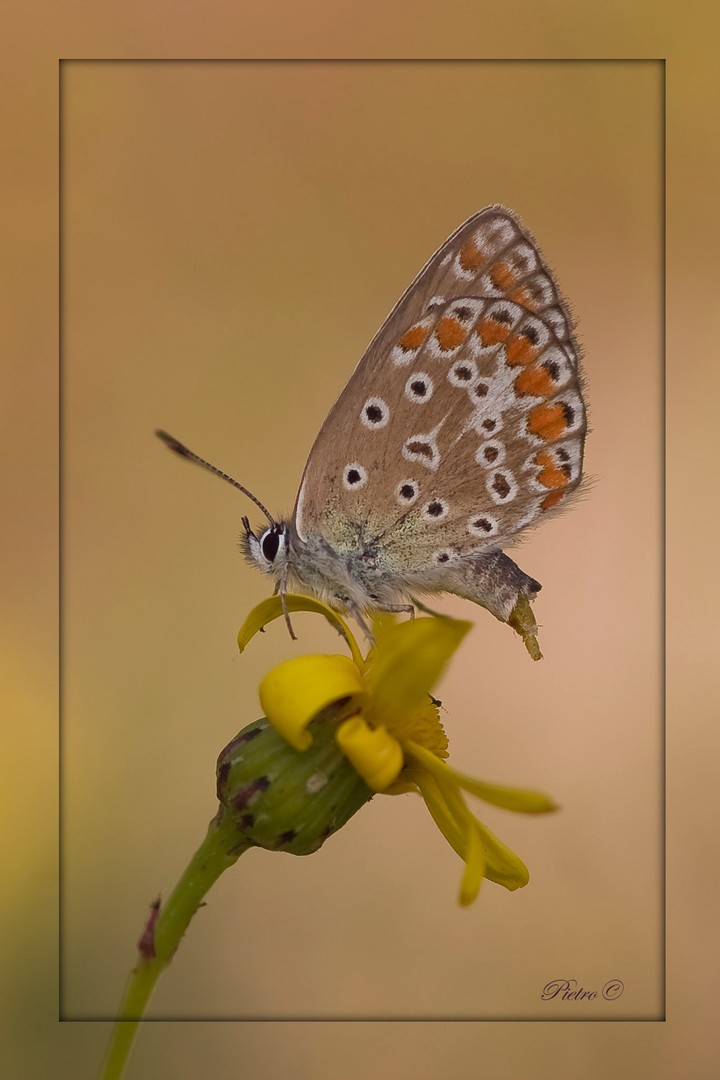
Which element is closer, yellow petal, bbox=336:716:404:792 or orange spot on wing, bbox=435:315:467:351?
yellow petal, bbox=336:716:404:792

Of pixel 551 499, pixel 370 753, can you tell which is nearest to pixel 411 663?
pixel 370 753

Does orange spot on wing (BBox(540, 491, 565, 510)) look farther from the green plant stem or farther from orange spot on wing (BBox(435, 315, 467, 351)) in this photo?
the green plant stem

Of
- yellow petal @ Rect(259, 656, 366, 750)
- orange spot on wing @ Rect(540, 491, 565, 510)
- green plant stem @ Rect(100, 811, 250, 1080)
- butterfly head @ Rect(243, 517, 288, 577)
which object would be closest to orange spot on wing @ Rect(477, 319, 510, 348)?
orange spot on wing @ Rect(540, 491, 565, 510)

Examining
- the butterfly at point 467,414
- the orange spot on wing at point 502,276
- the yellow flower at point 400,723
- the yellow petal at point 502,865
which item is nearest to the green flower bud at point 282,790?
the yellow flower at point 400,723

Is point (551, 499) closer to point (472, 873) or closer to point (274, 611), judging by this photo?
point (274, 611)

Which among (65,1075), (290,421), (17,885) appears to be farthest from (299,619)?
(65,1075)

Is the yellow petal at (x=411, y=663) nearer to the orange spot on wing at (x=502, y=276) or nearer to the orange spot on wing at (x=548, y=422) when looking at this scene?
the orange spot on wing at (x=548, y=422)
